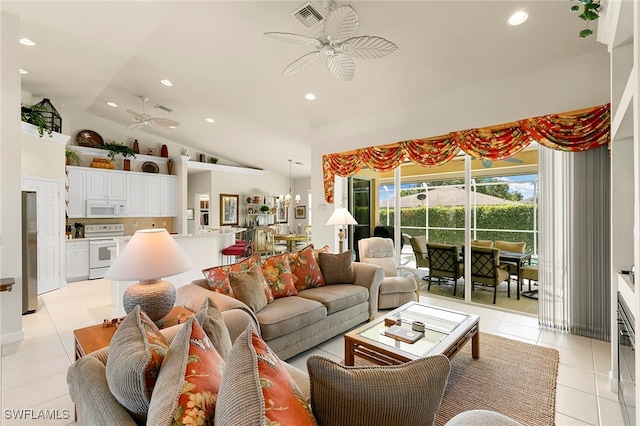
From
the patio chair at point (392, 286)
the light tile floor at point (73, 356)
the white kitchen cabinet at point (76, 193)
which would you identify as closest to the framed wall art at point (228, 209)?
the white kitchen cabinet at point (76, 193)

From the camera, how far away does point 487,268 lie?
161 inches

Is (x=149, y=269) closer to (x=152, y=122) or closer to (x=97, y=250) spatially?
(x=152, y=122)

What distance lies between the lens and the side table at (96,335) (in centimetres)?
176

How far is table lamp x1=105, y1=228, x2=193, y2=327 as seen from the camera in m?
1.83

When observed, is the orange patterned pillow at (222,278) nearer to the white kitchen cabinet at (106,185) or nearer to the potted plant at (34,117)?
the potted plant at (34,117)

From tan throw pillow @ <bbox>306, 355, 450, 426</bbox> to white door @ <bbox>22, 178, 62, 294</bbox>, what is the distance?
6.03 metres

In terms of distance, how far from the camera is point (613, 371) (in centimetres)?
229

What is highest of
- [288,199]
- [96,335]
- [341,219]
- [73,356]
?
[288,199]

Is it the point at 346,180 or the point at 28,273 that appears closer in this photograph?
the point at 28,273

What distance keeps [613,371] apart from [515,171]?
279cm

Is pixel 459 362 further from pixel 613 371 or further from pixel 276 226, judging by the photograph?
pixel 276 226

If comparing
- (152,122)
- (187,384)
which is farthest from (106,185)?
(187,384)

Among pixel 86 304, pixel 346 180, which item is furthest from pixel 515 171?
pixel 86 304

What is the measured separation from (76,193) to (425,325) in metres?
7.04
